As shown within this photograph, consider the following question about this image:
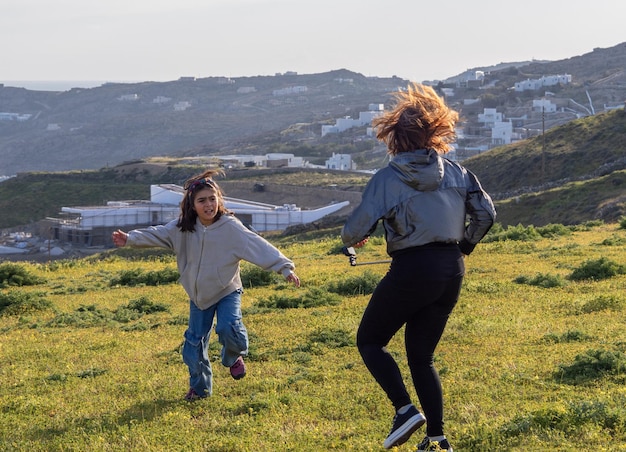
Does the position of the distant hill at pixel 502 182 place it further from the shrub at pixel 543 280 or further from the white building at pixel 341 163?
the shrub at pixel 543 280

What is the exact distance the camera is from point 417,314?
5012 millimetres

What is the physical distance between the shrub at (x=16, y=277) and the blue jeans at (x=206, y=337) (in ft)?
40.2

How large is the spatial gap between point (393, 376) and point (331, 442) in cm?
73

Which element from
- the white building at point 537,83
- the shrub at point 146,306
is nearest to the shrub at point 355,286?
the shrub at point 146,306

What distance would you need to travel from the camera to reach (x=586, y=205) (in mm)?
34688

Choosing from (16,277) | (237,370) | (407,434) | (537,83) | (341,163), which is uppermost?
(537,83)

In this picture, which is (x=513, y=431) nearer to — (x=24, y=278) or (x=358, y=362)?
(x=358, y=362)

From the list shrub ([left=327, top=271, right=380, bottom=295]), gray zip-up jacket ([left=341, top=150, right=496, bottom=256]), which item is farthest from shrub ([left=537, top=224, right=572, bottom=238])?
gray zip-up jacket ([left=341, top=150, right=496, bottom=256])

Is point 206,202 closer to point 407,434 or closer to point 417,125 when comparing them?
point 417,125

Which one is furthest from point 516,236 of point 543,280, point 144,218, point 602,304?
point 144,218

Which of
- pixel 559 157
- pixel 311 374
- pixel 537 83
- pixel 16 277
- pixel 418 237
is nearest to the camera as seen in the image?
pixel 418 237

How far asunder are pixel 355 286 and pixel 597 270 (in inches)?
142

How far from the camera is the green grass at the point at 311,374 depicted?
559 cm

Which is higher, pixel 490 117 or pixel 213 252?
pixel 490 117
